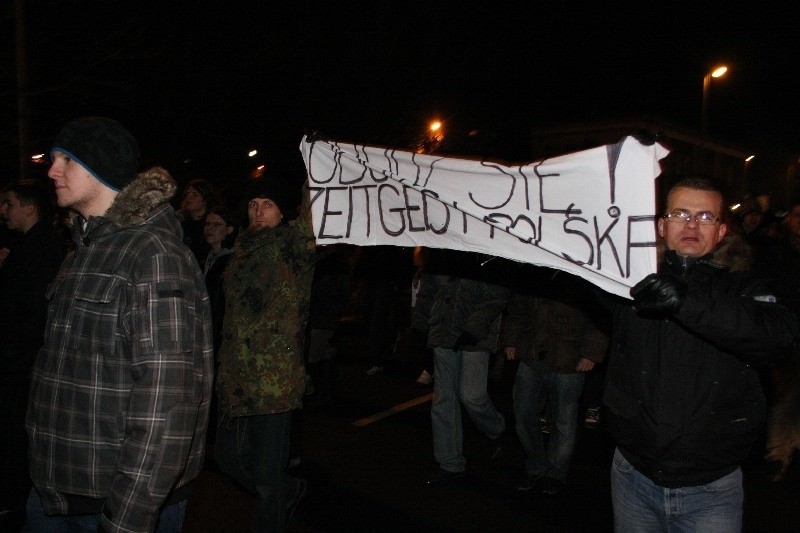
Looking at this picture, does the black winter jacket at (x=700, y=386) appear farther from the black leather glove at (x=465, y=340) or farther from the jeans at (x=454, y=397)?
the jeans at (x=454, y=397)

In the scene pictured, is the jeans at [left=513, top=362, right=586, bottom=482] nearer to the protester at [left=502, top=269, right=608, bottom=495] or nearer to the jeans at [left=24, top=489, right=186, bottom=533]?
the protester at [left=502, top=269, right=608, bottom=495]

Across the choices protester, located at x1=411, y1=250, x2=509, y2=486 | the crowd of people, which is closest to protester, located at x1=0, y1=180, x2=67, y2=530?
the crowd of people

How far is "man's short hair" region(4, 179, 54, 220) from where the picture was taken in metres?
4.85

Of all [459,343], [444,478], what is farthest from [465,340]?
[444,478]

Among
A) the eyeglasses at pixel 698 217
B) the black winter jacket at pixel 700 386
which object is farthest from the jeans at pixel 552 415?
the eyeglasses at pixel 698 217

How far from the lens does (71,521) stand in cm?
241

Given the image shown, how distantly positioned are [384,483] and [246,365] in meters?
2.05

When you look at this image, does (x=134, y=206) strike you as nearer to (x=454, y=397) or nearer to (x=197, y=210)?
(x=454, y=397)

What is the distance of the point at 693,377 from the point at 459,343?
2678 millimetres

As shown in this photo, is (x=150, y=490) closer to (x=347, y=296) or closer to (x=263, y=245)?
(x=263, y=245)

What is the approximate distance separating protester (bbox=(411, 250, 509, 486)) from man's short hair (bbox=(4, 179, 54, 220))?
280cm

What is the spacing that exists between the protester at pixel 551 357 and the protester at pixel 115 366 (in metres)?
3.21

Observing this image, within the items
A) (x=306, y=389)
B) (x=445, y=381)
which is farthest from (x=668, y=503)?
(x=445, y=381)

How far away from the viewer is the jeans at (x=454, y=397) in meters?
5.26
